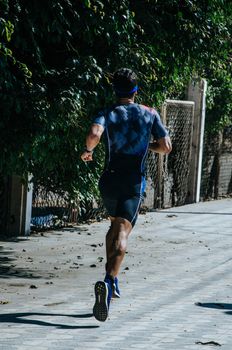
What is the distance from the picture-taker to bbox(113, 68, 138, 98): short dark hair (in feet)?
24.8

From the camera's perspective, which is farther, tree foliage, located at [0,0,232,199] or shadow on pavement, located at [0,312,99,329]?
tree foliage, located at [0,0,232,199]

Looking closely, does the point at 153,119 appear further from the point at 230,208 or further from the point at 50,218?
the point at 230,208

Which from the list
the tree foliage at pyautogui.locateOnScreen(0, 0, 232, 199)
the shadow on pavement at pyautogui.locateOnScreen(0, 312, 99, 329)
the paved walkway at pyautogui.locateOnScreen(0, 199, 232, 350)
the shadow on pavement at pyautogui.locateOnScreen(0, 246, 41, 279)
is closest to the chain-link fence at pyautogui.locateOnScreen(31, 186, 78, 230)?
the paved walkway at pyautogui.locateOnScreen(0, 199, 232, 350)

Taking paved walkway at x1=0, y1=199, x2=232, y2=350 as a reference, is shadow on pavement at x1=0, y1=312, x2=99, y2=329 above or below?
below

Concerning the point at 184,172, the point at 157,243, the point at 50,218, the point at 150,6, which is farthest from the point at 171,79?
the point at 184,172

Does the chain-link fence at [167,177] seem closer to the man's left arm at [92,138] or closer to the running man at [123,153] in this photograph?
the running man at [123,153]

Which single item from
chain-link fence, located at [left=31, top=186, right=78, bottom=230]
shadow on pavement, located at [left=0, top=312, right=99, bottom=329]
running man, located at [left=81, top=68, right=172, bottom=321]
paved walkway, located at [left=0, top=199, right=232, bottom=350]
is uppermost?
running man, located at [left=81, top=68, right=172, bottom=321]

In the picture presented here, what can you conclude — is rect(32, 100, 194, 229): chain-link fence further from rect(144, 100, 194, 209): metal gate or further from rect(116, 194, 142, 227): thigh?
rect(116, 194, 142, 227): thigh

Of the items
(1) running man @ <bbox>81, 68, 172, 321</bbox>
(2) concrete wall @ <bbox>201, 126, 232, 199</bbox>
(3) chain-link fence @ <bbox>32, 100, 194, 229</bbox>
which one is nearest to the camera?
(1) running man @ <bbox>81, 68, 172, 321</bbox>

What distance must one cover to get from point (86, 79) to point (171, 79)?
2.31 meters

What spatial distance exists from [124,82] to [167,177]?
977 cm

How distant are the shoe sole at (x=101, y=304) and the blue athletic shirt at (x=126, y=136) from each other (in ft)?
3.31

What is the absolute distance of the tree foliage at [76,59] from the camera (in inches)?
316

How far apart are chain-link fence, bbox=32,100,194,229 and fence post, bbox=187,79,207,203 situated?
0.14 metres
